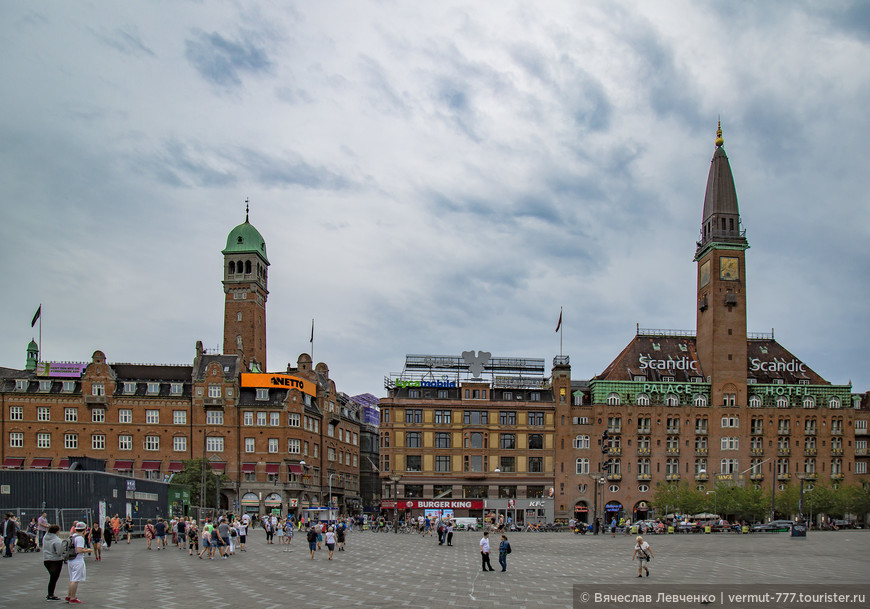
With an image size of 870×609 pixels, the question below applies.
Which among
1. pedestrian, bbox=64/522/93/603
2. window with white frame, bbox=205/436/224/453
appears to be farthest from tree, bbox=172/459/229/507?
pedestrian, bbox=64/522/93/603

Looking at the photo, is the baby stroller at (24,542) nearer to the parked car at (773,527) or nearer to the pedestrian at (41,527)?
the pedestrian at (41,527)

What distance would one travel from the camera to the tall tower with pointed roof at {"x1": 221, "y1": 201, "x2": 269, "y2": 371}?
128875mm

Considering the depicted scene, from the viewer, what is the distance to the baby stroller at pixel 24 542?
147 feet

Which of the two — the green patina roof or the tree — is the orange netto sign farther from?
the green patina roof

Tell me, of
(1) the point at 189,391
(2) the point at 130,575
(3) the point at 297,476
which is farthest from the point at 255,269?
(2) the point at 130,575

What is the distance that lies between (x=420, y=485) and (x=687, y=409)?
3716cm

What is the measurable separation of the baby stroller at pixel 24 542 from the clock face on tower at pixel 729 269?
93976 millimetres

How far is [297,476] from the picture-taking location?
339 ft

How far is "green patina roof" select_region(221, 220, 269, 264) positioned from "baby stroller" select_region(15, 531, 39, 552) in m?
88.7

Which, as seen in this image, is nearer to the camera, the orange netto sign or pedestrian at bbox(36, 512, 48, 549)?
pedestrian at bbox(36, 512, 48, 549)

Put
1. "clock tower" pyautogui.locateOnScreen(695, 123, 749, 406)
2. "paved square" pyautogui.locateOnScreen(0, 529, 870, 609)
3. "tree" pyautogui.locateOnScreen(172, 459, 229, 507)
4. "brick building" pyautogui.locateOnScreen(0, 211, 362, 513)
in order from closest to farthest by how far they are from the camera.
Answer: "paved square" pyautogui.locateOnScreen(0, 529, 870, 609) → "tree" pyautogui.locateOnScreen(172, 459, 229, 507) → "brick building" pyautogui.locateOnScreen(0, 211, 362, 513) → "clock tower" pyautogui.locateOnScreen(695, 123, 749, 406)

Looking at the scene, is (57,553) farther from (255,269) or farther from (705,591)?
(255,269)

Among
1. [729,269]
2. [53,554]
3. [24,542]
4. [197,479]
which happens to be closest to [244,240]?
[197,479]

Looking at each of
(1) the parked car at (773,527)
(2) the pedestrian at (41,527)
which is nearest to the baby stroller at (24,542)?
(2) the pedestrian at (41,527)
